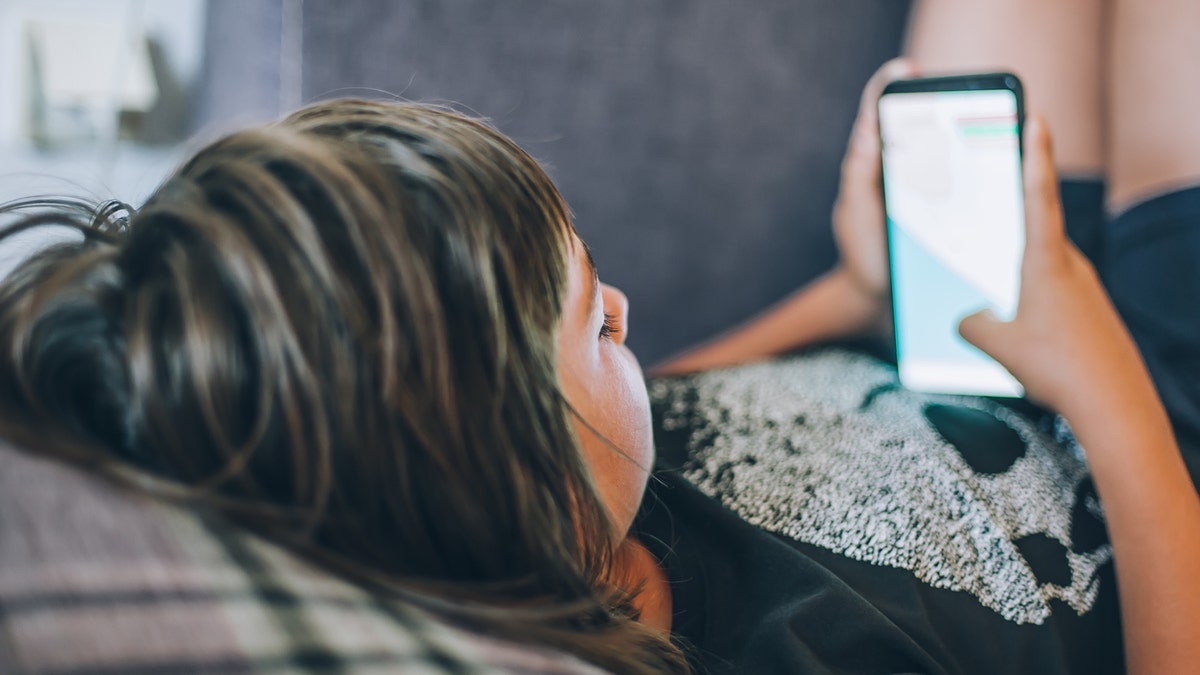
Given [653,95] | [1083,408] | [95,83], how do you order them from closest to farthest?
[1083,408] → [653,95] → [95,83]

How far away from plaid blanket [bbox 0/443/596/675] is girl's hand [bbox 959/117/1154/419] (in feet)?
1.48

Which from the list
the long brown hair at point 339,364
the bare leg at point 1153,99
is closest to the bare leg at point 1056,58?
the bare leg at point 1153,99

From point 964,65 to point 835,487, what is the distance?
0.47 metres

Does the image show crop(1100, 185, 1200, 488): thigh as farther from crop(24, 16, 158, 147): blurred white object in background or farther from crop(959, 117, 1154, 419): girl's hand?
crop(24, 16, 158, 147): blurred white object in background

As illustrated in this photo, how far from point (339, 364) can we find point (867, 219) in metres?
0.55

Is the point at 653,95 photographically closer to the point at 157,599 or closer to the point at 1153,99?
the point at 1153,99

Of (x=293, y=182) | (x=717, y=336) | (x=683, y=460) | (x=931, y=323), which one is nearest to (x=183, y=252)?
(x=293, y=182)

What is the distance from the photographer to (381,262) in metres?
0.31

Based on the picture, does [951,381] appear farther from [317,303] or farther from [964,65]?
[317,303]

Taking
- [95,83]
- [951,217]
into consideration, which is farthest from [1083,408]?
[95,83]

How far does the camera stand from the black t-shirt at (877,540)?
1.45 feet

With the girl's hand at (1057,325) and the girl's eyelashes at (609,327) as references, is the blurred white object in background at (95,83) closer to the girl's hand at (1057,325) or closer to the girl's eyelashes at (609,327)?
the girl's eyelashes at (609,327)

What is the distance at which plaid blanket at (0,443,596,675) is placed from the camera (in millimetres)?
265

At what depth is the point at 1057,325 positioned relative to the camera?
552mm
